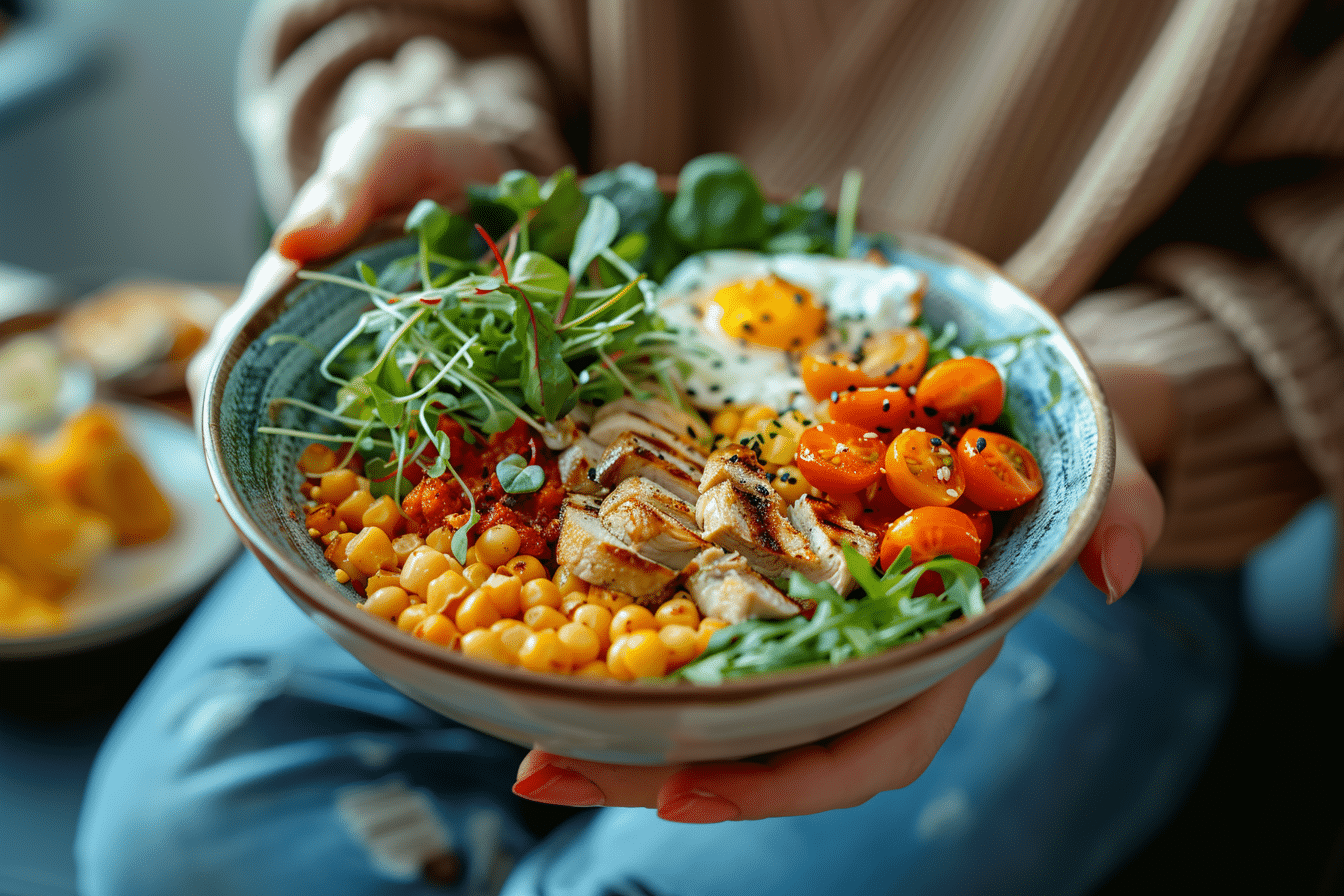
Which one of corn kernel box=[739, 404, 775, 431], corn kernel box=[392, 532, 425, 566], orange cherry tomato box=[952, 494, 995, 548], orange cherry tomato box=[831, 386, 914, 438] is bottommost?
corn kernel box=[392, 532, 425, 566]

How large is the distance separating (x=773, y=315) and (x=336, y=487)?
2.26 ft

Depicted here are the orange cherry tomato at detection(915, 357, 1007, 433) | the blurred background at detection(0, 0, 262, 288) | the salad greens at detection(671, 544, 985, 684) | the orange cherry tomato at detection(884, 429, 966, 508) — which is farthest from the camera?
the blurred background at detection(0, 0, 262, 288)

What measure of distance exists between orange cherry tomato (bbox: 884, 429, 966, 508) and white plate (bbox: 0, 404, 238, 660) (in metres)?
1.57

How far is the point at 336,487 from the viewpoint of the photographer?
3.98 feet

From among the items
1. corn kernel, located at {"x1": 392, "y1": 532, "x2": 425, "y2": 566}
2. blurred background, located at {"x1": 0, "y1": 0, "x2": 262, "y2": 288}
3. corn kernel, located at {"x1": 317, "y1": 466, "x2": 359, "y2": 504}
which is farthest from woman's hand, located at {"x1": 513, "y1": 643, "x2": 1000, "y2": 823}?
blurred background, located at {"x1": 0, "y1": 0, "x2": 262, "y2": 288}

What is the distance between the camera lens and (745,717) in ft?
2.89

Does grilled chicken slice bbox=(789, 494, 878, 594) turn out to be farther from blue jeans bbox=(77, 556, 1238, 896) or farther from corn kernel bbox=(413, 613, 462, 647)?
blue jeans bbox=(77, 556, 1238, 896)

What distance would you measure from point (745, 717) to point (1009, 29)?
1.79 m

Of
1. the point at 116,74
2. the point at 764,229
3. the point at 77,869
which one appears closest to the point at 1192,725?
the point at 764,229

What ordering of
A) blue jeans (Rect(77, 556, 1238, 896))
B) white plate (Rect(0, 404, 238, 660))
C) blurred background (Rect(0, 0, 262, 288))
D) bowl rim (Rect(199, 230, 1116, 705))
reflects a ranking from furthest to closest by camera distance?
1. blurred background (Rect(0, 0, 262, 288))
2. white plate (Rect(0, 404, 238, 660))
3. blue jeans (Rect(77, 556, 1238, 896))
4. bowl rim (Rect(199, 230, 1116, 705))

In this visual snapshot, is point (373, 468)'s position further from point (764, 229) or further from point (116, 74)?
point (116, 74)

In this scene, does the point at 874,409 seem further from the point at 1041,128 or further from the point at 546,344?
the point at 1041,128

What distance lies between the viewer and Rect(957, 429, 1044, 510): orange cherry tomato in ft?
3.82

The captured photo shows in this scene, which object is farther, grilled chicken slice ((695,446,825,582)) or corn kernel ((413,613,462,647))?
grilled chicken slice ((695,446,825,582))
